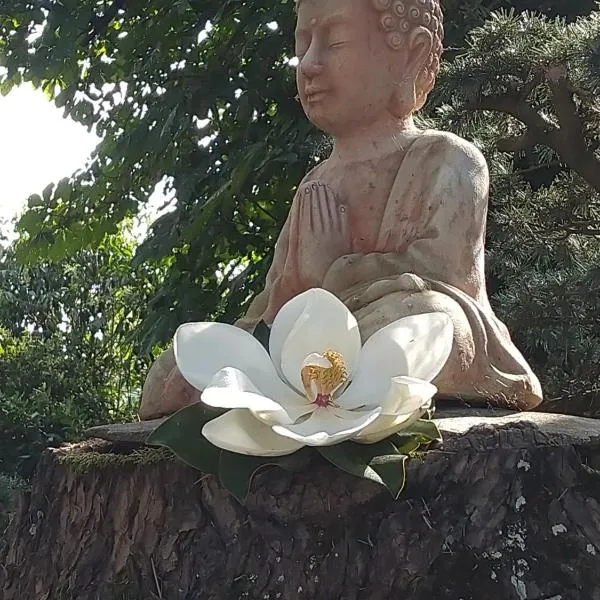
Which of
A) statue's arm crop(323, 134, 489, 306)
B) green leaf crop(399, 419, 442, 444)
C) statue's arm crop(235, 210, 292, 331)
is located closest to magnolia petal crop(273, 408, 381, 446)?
green leaf crop(399, 419, 442, 444)

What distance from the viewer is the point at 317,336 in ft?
5.51

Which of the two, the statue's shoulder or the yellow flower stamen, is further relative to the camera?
the statue's shoulder

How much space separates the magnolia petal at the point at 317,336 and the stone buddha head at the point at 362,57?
110 centimetres

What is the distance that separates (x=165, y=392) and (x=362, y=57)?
1.04 m

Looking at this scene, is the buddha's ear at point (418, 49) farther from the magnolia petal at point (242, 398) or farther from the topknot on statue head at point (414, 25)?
the magnolia petal at point (242, 398)

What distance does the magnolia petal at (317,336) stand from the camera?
1675mm

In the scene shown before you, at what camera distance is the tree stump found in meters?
1.66

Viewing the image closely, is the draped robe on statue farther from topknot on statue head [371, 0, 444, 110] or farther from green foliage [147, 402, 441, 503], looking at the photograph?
green foliage [147, 402, 441, 503]

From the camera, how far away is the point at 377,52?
2650 mm

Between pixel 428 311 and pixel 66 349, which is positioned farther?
pixel 66 349

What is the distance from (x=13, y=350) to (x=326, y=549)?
7.29 meters

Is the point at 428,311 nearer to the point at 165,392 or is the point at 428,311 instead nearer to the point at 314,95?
the point at 165,392

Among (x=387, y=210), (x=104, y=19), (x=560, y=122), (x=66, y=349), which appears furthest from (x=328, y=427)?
(x=66, y=349)

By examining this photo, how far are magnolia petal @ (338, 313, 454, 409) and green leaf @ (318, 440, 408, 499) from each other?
0.08 metres
